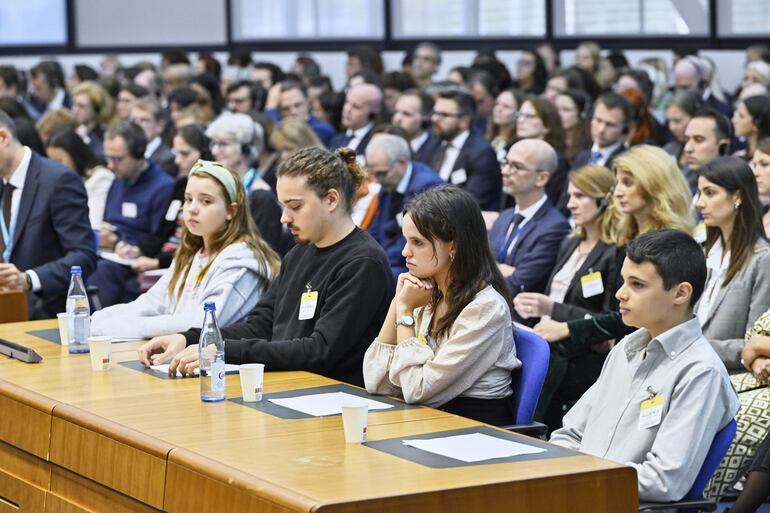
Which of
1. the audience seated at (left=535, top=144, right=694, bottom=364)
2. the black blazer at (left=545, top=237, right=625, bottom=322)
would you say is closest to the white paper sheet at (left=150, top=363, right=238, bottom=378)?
the audience seated at (left=535, top=144, right=694, bottom=364)

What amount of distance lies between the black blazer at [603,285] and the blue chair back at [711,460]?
183 cm

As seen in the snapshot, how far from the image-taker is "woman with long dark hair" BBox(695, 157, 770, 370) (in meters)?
4.39

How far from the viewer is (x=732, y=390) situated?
3.13 metres

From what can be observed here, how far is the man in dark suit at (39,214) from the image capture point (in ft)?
18.2

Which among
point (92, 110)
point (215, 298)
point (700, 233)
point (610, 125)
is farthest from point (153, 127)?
point (700, 233)

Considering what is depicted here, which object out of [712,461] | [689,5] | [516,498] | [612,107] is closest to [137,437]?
[516,498]

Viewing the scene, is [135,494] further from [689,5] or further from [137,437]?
[689,5]

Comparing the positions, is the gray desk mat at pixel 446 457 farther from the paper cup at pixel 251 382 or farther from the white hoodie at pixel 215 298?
the white hoodie at pixel 215 298

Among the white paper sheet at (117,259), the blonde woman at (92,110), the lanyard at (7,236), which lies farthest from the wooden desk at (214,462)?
the blonde woman at (92,110)

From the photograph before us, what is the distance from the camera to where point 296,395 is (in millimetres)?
3527

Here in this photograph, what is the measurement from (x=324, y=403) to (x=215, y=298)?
120 cm

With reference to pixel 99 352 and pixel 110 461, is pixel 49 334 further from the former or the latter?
pixel 110 461

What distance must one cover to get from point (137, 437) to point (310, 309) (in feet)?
3.53

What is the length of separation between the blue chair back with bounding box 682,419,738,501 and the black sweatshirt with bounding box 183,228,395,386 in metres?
1.22
